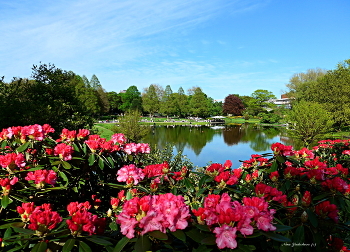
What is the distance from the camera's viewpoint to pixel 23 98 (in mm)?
10562

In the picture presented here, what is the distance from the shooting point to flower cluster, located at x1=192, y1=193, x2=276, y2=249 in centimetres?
98

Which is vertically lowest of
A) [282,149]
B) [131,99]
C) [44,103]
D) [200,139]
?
[200,139]

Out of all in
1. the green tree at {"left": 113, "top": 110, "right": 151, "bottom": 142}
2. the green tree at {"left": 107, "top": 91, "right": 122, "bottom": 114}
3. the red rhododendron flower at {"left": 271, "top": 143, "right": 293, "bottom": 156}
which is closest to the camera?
the red rhododendron flower at {"left": 271, "top": 143, "right": 293, "bottom": 156}

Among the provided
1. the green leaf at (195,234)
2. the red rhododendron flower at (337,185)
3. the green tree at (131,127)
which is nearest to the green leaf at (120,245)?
the green leaf at (195,234)

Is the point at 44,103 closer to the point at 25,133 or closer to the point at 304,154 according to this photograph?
the point at 25,133

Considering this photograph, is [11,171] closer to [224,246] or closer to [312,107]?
[224,246]

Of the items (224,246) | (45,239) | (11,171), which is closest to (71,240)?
(45,239)

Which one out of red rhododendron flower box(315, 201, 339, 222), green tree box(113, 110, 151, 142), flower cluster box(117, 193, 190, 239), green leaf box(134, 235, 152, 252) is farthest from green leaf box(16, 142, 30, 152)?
green tree box(113, 110, 151, 142)

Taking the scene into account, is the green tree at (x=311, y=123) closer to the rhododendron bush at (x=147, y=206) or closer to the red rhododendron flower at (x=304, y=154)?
the red rhododendron flower at (x=304, y=154)

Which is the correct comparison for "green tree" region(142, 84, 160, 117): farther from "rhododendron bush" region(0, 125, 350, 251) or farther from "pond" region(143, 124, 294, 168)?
"rhododendron bush" region(0, 125, 350, 251)

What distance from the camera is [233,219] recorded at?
1.01 metres

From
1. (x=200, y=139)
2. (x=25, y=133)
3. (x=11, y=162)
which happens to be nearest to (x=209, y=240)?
(x=11, y=162)

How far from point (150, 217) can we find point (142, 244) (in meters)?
0.12

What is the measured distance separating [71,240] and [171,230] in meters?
0.48
